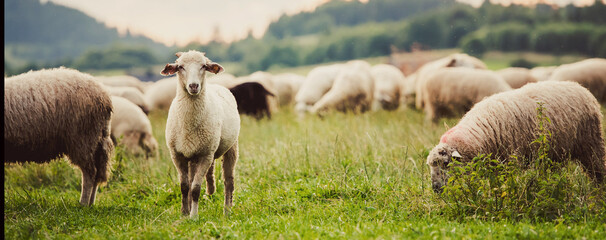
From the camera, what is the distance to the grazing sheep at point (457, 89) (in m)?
9.95

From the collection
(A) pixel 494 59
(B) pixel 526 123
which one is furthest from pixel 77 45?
(A) pixel 494 59

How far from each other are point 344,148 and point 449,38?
29.4 meters

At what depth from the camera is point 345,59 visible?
4059cm

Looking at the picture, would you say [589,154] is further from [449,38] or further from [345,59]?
[345,59]

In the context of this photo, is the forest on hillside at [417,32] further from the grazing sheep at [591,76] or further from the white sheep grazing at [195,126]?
the white sheep grazing at [195,126]

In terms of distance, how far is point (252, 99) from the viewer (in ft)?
35.4

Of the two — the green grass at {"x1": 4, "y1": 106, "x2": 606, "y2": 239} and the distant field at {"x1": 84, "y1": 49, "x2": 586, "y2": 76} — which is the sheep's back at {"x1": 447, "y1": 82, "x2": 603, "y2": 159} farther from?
the distant field at {"x1": 84, "y1": 49, "x2": 586, "y2": 76}

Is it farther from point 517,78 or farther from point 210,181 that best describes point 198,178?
point 517,78

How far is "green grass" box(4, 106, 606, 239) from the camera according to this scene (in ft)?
12.6

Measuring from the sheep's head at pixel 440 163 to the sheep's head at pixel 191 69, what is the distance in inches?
96.7

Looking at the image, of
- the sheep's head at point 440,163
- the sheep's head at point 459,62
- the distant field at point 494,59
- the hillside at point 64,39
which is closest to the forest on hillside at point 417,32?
the distant field at point 494,59

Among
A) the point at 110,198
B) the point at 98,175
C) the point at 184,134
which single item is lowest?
the point at 110,198

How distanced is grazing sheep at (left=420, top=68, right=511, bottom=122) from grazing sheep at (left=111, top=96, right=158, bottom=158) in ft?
20.8

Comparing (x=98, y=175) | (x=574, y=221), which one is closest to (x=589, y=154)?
(x=574, y=221)
